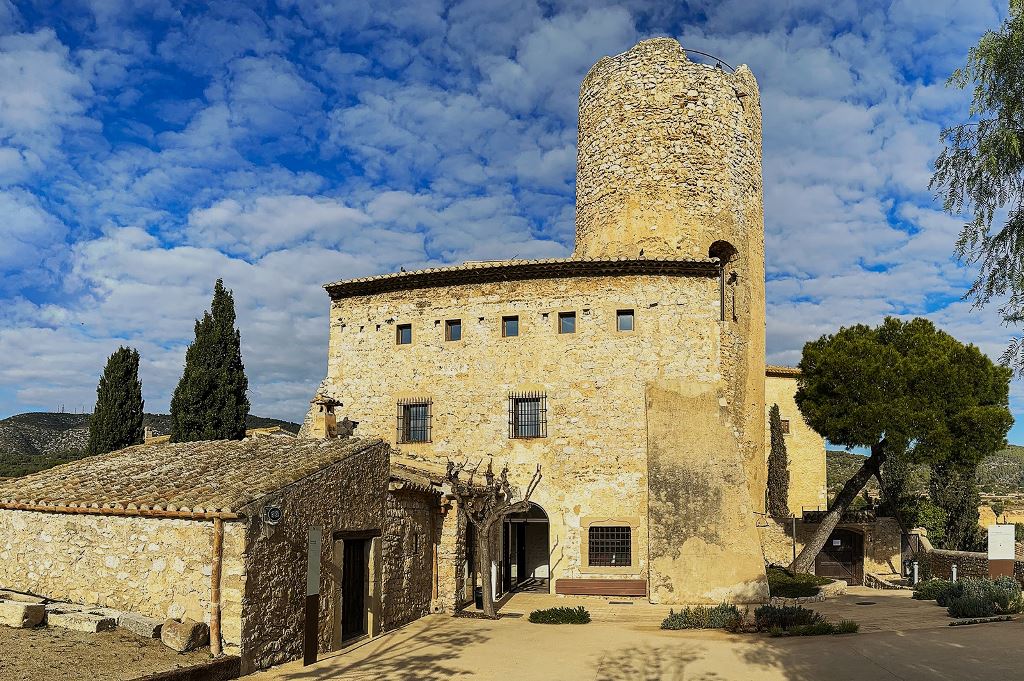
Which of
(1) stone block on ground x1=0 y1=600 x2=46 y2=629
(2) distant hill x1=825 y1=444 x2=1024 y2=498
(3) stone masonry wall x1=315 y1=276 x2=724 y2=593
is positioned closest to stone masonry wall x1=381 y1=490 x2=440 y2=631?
(3) stone masonry wall x1=315 y1=276 x2=724 y2=593

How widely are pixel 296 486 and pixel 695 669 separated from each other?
6835 mm

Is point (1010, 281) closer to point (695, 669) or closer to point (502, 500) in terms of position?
point (695, 669)

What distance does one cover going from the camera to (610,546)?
19.7 meters

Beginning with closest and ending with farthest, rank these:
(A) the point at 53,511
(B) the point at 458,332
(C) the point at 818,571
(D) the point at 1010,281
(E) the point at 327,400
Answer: (D) the point at 1010,281, (A) the point at 53,511, (E) the point at 327,400, (B) the point at 458,332, (C) the point at 818,571

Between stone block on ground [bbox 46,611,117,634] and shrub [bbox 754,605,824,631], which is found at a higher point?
stone block on ground [bbox 46,611,117,634]

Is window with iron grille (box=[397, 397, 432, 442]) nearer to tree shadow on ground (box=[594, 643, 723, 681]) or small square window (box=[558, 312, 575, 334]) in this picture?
small square window (box=[558, 312, 575, 334])

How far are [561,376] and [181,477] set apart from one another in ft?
35.8

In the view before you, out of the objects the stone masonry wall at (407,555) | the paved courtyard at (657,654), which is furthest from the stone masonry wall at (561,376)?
the paved courtyard at (657,654)

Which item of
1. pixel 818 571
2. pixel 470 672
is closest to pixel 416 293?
pixel 470 672

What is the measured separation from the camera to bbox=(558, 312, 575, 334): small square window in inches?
832

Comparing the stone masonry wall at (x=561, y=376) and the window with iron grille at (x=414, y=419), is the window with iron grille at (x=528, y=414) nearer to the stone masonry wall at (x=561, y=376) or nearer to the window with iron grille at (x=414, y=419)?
the stone masonry wall at (x=561, y=376)

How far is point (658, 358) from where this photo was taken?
20.3 metres

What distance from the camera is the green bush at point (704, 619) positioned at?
15094 millimetres

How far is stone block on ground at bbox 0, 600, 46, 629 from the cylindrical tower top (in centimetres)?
1794
